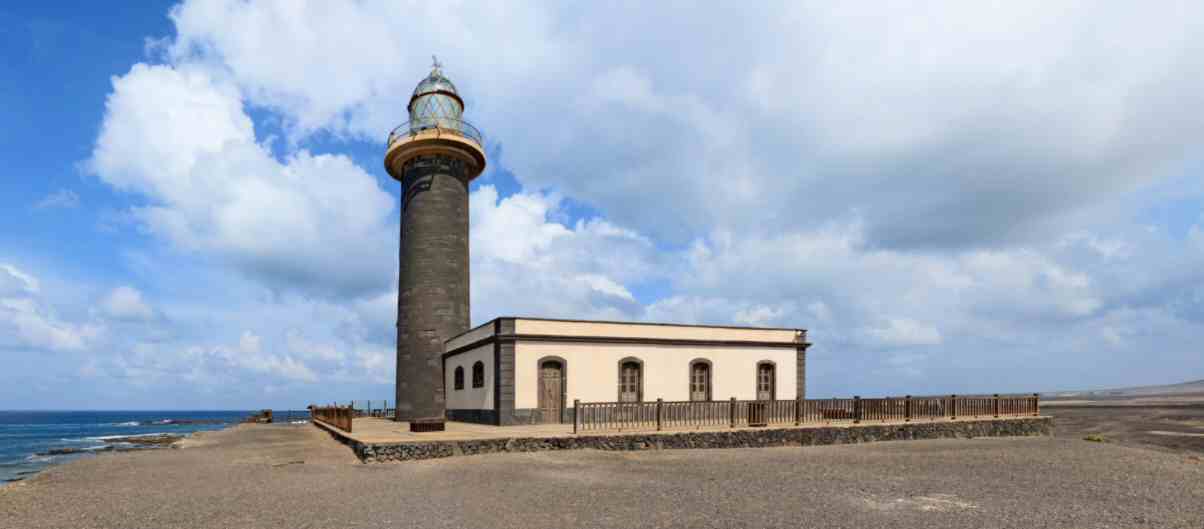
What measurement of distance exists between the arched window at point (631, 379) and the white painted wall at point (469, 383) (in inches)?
167

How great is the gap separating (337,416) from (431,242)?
24.3 feet

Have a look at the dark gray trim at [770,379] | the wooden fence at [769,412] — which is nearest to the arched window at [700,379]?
the dark gray trim at [770,379]

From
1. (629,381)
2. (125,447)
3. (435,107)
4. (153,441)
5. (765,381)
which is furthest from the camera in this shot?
(153,441)

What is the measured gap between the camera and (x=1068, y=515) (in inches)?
352

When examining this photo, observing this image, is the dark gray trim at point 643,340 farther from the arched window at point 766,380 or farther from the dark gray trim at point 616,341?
the arched window at point 766,380

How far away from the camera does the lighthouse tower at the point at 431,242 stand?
1001 inches

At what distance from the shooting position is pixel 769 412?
18703mm

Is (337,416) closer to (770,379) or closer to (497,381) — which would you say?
(497,381)

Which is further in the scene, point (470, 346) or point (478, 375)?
point (470, 346)

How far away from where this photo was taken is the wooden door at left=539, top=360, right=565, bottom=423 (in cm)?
2112

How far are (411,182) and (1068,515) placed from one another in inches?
896

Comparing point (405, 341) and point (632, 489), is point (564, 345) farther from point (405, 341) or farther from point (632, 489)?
point (632, 489)

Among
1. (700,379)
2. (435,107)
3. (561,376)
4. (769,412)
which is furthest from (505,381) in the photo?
(435,107)

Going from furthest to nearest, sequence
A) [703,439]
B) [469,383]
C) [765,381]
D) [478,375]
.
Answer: [765,381]
[469,383]
[478,375]
[703,439]
